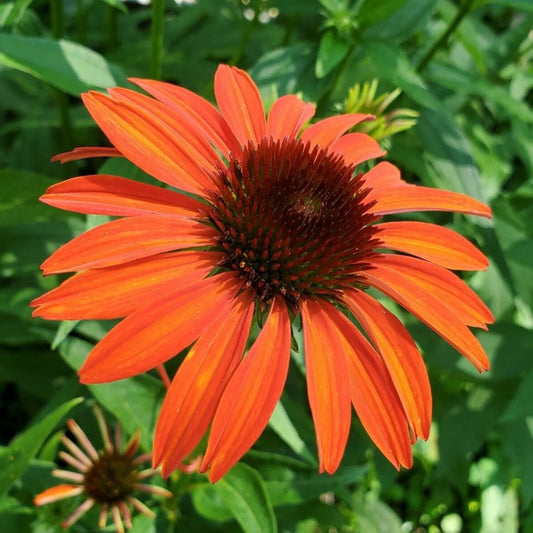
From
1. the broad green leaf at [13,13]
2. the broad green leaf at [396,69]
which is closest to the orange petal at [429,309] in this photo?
the broad green leaf at [396,69]

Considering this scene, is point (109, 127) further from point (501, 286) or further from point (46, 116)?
point (501, 286)

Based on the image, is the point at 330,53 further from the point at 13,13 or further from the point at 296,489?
the point at 296,489

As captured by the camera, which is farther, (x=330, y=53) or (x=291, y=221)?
(x=330, y=53)

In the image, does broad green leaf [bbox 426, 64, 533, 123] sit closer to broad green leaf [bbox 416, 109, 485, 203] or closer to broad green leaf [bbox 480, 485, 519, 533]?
broad green leaf [bbox 416, 109, 485, 203]

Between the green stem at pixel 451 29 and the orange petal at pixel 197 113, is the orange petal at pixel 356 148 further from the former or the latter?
the green stem at pixel 451 29

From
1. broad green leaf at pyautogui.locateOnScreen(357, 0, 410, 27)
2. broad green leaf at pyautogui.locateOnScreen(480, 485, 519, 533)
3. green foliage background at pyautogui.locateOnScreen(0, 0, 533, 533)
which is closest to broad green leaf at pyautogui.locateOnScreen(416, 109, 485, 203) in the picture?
green foliage background at pyautogui.locateOnScreen(0, 0, 533, 533)

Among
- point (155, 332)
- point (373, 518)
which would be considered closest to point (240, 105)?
point (155, 332)

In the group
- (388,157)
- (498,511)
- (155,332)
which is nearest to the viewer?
(155,332)
